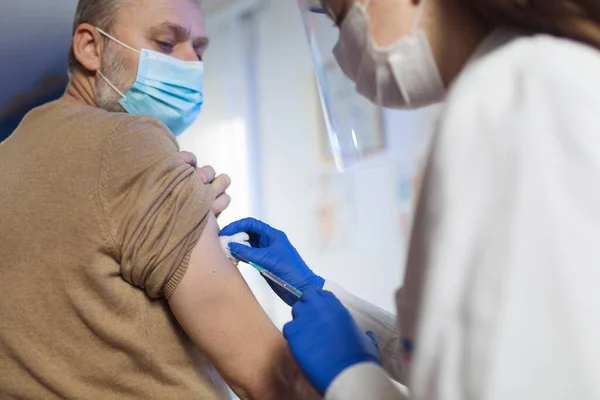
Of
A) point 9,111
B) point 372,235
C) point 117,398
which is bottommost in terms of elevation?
point 9,111

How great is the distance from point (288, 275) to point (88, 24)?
0.69 metres

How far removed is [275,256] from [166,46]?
1.69 ft

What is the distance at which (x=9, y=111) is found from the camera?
241 centimetres

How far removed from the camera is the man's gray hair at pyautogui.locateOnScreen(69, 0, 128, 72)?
48.6 inches

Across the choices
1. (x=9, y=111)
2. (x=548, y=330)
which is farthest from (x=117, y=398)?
(x=9, y=111)

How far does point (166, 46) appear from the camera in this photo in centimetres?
125

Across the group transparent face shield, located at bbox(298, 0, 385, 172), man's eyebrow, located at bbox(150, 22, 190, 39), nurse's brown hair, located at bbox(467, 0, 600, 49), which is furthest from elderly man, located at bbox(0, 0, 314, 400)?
nurse's brown hair, located at bbox(467, 0, 600, 49)

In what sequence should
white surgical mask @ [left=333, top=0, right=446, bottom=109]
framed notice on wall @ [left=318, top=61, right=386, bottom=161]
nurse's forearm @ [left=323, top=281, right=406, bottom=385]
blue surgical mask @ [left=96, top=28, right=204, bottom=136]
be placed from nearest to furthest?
1. white surgical mask @ [left=333, top=0, right=446, bottom=109]
2. framed notice on wall @ [left=318, top=61, right=386, bottom=161]
3. nurse's forearm @ [left=323, top=281, right=406, bottom=385]
4. blue surgical mask @ [left=96, top=28, right=204, bottom=136]

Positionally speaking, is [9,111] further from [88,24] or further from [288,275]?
[288,275]

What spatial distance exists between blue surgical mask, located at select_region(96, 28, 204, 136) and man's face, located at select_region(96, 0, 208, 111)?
0.01 meters

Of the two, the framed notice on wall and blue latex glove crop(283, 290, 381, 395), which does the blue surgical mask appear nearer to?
the framed notice on wall

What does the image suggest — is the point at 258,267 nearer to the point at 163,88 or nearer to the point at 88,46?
the point at 163,88

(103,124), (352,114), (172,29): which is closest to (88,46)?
(172,29)

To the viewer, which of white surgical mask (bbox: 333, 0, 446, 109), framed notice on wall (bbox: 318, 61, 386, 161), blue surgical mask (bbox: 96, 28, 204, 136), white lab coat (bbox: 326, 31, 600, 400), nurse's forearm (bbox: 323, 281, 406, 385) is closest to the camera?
white lab coat (bbox: 326, 31, 600, 400)
